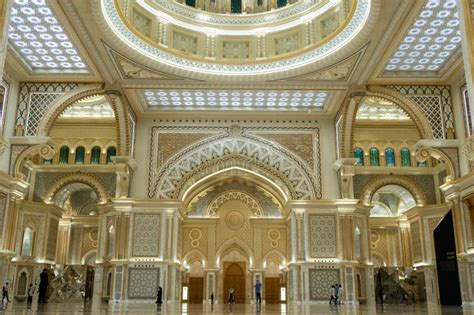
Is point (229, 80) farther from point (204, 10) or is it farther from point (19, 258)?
point (19, 258)

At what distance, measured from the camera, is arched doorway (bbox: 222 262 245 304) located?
78.5 feet

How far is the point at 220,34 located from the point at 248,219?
10.5 metres

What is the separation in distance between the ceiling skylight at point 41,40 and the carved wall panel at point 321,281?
1086 centimetres

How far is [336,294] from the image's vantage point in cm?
1648

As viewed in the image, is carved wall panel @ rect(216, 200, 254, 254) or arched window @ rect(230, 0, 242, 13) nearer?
arched window @ rect(230, 0, 242, 13)

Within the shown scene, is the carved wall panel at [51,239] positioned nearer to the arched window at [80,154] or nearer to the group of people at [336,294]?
the arched window at [80,154]

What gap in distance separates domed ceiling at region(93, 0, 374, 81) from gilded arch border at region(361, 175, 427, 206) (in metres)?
6.40

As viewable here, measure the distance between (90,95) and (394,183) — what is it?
40.7ft

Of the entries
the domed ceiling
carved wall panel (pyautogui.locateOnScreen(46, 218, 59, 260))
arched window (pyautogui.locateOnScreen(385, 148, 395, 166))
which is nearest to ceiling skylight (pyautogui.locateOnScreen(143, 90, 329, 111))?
the domed ceiling

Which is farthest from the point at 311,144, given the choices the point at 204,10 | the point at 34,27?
the point at 34,27

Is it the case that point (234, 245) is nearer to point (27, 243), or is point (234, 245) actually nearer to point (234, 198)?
point (234, 198)

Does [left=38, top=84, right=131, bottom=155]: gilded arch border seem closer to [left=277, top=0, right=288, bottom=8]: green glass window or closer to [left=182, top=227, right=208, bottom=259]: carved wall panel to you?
[left=277, top=0, right=288, bottom=8]: green glass window

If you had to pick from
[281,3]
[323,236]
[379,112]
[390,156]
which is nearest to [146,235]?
[323,236]

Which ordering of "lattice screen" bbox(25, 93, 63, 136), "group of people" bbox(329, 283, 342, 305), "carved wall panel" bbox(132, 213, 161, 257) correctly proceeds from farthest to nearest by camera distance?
"carved wall panel" bbox(132, 213, 161, 257) → "group of people" bbox(329, 283, 342, 305) → "lattice screen" bbox(25, 93, 63, 136)
